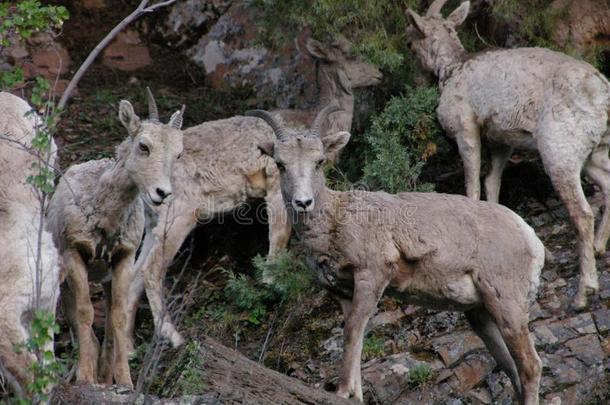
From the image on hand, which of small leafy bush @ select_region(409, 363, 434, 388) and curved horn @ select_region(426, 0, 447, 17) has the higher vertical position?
curved horn @ select_region(426, 0, 447, 17)

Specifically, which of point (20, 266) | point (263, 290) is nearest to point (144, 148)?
point (263, 290)

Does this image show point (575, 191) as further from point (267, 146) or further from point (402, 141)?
point (267, 146)

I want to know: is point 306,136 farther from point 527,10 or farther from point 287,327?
point 527,10

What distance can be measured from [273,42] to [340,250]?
6131 mm

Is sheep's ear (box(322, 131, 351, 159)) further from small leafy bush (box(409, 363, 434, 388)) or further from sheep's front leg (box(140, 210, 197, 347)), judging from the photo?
small leafy bush (box(409, 363, 434, 388))

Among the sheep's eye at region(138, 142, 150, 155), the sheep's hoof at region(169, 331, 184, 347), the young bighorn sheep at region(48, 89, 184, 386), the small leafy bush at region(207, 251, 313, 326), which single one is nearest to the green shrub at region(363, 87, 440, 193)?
the small leafy bush at region(207, 251, 313, 326)

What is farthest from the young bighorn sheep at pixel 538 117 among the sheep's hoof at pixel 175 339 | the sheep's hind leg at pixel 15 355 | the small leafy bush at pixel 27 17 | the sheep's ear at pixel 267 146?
the sheep's hind leg at pixel 15 355

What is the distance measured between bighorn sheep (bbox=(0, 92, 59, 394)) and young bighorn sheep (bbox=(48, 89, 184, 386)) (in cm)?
202

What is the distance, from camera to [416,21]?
1339 centimetres

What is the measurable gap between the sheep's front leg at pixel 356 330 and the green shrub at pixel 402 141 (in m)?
3.37

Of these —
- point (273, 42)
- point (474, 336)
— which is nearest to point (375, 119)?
point (273, 42)

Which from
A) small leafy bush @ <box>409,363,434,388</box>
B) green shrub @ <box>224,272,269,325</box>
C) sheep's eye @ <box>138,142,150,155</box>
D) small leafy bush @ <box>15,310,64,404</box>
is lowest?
green shrub @ <box>224,272,269,325</box>

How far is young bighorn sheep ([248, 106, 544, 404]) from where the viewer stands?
891 centimetres

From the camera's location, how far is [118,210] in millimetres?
9109
